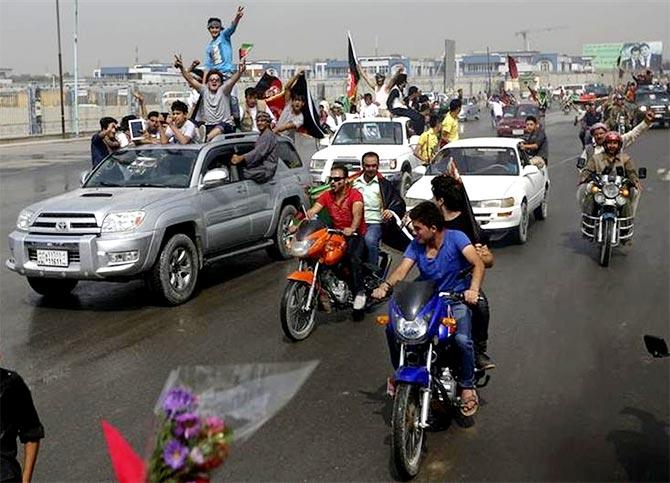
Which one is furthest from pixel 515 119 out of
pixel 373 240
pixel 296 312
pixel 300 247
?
pixel 296 312

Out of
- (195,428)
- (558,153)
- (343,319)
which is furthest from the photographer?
(558,153)

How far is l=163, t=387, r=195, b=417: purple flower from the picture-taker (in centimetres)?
251

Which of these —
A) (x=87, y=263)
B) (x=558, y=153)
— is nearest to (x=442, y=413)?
(x=87, y=263)

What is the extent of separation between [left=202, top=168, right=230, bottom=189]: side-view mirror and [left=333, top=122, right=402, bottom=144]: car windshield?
8637mm

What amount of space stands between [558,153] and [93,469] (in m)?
25.1

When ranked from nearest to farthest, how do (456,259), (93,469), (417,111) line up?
(93,469), (456,259), (417,111)

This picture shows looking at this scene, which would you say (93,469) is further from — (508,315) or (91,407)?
(508,315)

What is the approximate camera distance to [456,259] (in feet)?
18.4

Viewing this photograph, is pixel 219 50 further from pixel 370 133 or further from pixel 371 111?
pixel 371 111

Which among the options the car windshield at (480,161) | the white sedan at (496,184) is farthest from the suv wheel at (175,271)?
the car windshield at (480,161)

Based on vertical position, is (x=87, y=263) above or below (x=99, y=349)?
above

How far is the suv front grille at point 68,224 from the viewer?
28.3 ft

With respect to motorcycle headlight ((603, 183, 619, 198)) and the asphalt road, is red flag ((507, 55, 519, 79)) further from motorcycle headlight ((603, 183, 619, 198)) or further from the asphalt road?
motorcycle headlight ((603, 183, 619, 198))

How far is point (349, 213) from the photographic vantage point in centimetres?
830
